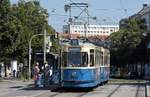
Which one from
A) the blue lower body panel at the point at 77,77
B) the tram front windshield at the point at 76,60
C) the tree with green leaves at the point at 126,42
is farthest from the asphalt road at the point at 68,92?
the tree with green leaves at the point at 126,42

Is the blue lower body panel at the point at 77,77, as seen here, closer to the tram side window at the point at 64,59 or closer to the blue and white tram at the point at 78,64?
the blue and white tram at the point at 78,64

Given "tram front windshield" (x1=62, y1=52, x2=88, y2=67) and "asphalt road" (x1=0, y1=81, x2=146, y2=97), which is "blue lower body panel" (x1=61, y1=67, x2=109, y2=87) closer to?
"tram front windshield" (x1=62, y1=52, x2=88, y2=67)

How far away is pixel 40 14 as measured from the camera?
7956 centimetres

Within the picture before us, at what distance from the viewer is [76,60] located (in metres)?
33.5

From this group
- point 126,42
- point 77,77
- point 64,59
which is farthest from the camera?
point 126,42

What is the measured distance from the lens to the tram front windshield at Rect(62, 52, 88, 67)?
3350 centimetres

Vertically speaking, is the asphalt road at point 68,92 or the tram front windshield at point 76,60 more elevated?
the tram front windshield at point 76,60

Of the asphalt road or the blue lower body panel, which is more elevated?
the blue lower body panel

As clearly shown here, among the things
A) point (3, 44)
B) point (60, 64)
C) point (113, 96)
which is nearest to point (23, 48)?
point (3, 44)

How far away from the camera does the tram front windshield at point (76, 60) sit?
110ft

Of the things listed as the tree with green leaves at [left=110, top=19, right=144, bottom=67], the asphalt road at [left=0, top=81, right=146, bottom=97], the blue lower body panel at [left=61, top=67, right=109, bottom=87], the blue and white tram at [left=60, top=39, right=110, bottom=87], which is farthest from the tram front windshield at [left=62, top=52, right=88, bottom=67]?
the tree with green leaves at [left=110, top=19, right=144, bottom=67]

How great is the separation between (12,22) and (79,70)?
22592 millimetres

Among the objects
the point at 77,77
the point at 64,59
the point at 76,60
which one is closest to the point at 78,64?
the point at 76,60

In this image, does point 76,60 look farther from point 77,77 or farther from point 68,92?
point 68,92
